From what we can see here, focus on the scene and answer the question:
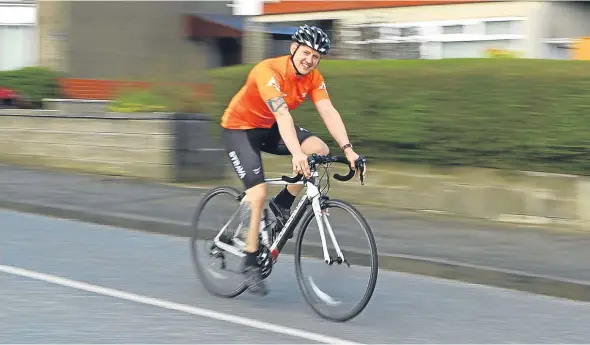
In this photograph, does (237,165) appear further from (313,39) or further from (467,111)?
(467,111)

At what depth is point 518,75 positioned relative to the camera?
427 inches

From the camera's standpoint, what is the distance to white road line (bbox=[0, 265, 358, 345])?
6.38 m

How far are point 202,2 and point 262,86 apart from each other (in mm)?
23456

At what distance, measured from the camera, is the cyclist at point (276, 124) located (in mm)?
6605

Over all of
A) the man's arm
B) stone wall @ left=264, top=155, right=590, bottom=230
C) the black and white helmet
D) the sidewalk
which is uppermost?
the black and white helmet

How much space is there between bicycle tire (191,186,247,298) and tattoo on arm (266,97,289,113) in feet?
3.45

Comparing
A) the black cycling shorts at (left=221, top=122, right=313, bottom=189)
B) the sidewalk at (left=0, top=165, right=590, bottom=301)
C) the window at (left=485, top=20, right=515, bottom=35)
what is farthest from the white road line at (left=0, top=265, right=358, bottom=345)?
the window at (left=485, top=20, right=515, bottom=35)

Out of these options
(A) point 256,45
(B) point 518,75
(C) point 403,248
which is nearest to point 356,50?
(A) point 256,45

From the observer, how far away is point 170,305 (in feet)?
23.6

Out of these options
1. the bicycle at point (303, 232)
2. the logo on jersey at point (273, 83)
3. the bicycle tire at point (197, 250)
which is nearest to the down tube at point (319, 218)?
the bicycle at point (303, 232)

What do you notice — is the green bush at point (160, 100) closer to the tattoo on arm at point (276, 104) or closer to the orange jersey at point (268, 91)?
the orange jersey at point (268, 91)

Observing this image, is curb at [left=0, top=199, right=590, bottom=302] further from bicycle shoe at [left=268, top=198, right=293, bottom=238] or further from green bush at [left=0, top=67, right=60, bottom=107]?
green bush at [left=0, top=67, right=60, bottom=107]

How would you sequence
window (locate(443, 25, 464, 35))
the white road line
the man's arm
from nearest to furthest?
the white road line < the man's arm < window (locate(443, 25, 464, 35))

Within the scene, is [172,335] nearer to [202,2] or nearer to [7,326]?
[7,326]
